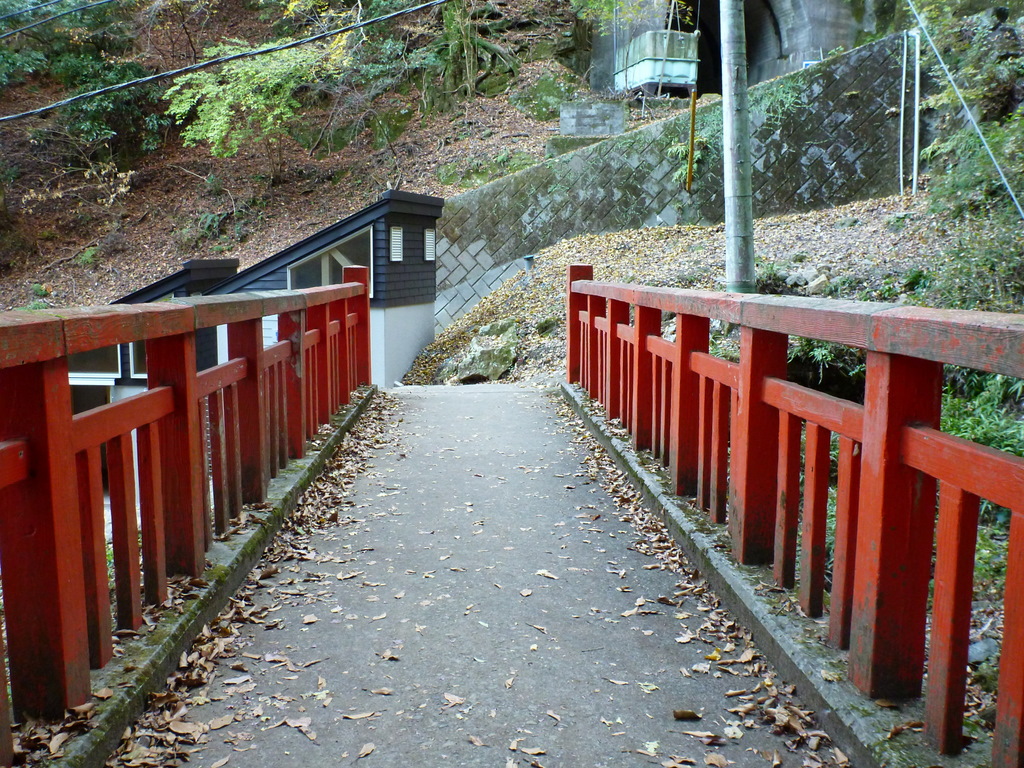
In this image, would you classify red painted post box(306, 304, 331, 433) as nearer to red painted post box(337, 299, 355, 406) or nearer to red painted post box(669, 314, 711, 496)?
red painted post box(337, 299, 355, 406)

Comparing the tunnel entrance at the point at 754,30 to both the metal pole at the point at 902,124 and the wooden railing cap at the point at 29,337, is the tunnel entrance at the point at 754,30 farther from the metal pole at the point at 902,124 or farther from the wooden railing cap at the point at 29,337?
the wooden railing cap at the point at 29,337

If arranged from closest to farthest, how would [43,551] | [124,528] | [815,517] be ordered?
[43,551], [124,528], [815,517]

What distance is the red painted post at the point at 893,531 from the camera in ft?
7.29

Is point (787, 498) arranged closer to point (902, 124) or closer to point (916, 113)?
point (916, 113)

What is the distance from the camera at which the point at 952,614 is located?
2029 mm

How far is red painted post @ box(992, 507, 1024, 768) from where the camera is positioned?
5.79ft

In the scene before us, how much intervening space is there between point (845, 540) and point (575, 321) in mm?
5937

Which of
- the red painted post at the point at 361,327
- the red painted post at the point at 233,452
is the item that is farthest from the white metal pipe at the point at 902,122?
the red painted post at the point at 233,452

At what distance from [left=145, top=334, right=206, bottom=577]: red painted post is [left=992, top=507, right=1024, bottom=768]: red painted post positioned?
259cm

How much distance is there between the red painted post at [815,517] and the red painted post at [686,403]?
137 centimetres

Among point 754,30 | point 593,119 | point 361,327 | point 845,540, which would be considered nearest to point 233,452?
point 845,540

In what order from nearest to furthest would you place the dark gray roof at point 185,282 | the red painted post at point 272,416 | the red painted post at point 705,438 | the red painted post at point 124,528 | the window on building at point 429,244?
the red painted post at point 124,528, the red painted post at point 705,438, the red painted post at point 272,416, the dark gray roof at point 185,282, the window on building at point 429,244

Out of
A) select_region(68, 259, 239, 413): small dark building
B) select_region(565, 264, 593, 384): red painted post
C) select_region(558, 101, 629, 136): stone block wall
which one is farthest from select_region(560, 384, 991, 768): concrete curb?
select_region(558, 101, 629, 136): stone block wall

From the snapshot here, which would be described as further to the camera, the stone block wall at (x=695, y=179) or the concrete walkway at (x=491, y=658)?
the stone block wall at (x=695, y=179)
